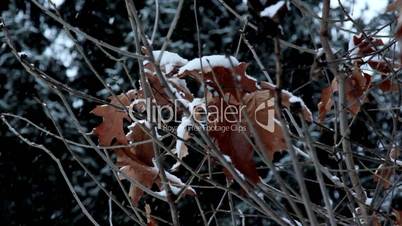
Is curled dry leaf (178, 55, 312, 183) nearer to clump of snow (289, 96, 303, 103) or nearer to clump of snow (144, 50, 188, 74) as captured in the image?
clump of snow (289, 96, 303, 103)

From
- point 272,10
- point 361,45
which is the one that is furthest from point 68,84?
point 272,10

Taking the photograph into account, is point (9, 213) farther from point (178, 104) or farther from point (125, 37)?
point (178, 104)

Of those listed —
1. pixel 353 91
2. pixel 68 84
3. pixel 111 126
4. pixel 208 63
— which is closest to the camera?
pixel 208 63

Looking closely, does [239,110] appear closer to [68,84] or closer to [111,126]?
[111,126]

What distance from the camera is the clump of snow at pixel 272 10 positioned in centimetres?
77

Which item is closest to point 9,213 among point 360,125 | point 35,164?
Answer: point 35,164

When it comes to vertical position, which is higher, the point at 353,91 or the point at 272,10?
the point at 272,10

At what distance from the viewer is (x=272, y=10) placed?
77cm

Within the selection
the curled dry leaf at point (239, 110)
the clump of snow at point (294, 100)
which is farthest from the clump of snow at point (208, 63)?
the clump of snow at point (294, 100)

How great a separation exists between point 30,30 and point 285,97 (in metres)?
4.27

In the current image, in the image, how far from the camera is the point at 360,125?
4.28 meters

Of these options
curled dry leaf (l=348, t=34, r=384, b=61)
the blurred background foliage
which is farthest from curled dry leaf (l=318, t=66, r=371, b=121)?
the blurred background foliage

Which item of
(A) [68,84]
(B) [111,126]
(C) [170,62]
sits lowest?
(A) [68,84]

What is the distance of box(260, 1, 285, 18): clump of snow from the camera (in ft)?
2.53
